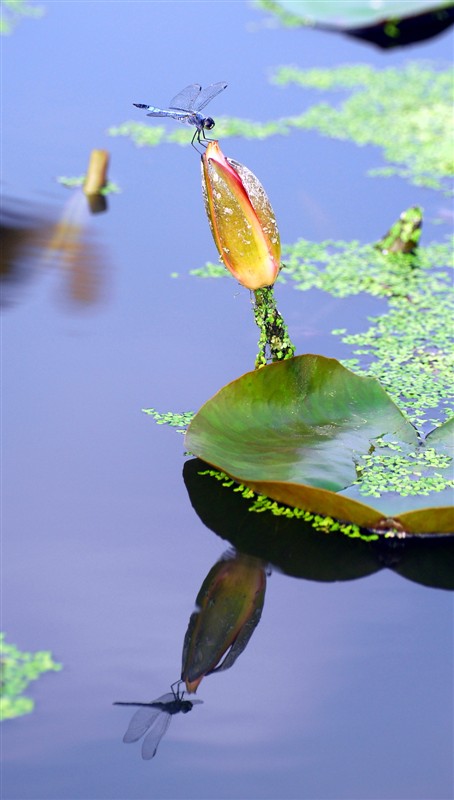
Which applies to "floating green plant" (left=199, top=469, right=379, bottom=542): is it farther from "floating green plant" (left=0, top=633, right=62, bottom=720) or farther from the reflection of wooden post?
the reflection of wooden post

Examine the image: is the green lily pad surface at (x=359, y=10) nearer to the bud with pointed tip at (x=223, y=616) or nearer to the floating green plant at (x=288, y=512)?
the floating green plant at (x=288, y=512)

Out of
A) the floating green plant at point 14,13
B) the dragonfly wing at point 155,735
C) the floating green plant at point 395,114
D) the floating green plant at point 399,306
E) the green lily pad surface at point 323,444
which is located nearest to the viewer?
the dragonfly wing at point 155,735

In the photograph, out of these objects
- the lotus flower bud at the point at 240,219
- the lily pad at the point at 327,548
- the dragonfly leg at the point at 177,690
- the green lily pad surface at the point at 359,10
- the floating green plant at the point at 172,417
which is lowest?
the dragonfly leg at the point at 177,690

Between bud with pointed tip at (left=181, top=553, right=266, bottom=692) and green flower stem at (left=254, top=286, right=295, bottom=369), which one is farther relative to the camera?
green flower stem at (left=254, top=286, right=295, bottom=369)

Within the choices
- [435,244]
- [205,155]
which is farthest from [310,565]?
[435,244]

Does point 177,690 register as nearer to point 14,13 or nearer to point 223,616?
point 223,616

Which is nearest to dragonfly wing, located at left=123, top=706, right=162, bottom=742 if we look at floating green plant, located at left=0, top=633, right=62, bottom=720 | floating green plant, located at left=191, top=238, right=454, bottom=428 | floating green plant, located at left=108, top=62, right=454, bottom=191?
floating green plant, located at left=0, top=633, right=62, bottom=720

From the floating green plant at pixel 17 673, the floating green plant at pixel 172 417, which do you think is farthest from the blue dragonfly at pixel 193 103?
the floating green plant at pixel 17 673
